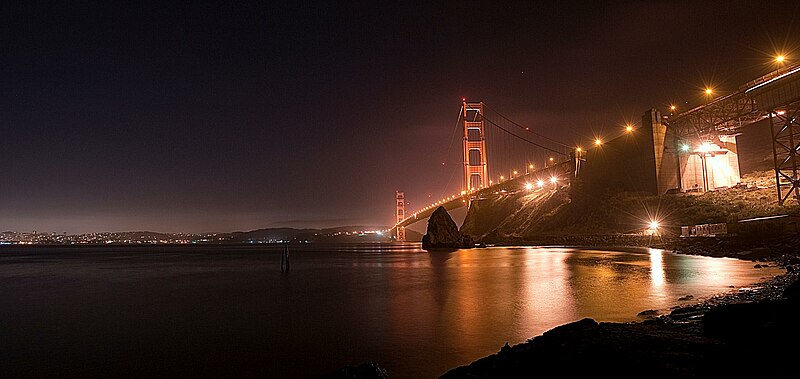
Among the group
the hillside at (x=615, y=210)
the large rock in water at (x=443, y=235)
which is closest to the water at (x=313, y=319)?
the hillside at (x=615, y=210)

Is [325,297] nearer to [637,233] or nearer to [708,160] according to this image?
[637,233]

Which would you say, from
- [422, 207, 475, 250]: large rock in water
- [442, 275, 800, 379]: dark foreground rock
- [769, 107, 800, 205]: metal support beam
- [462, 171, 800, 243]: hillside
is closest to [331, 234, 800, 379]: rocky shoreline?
[442, 275, 800, 379]: dark foreground rock

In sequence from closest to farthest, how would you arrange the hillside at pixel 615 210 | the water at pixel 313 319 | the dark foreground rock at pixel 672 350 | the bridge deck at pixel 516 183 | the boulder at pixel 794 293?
the dark foreground rock at pixel 672 350, the boulder at pixel 794 293, the water at pixel 313 319, the hillside at pixel 615 210, the bridge deck at pixel 516 183

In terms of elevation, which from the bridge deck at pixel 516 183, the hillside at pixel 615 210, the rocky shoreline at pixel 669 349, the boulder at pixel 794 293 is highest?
the bridge deck at pixel 516 183

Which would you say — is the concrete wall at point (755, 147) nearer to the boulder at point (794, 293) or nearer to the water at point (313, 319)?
the water at point (313, 319)

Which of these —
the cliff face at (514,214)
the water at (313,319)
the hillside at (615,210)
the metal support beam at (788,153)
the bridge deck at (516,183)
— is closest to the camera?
the water at (313,319)

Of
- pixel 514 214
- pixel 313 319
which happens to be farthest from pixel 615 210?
pixel 313 319

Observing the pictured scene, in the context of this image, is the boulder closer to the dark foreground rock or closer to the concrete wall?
the dark foreground rock

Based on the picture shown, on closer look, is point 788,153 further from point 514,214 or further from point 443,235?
point 514,214
